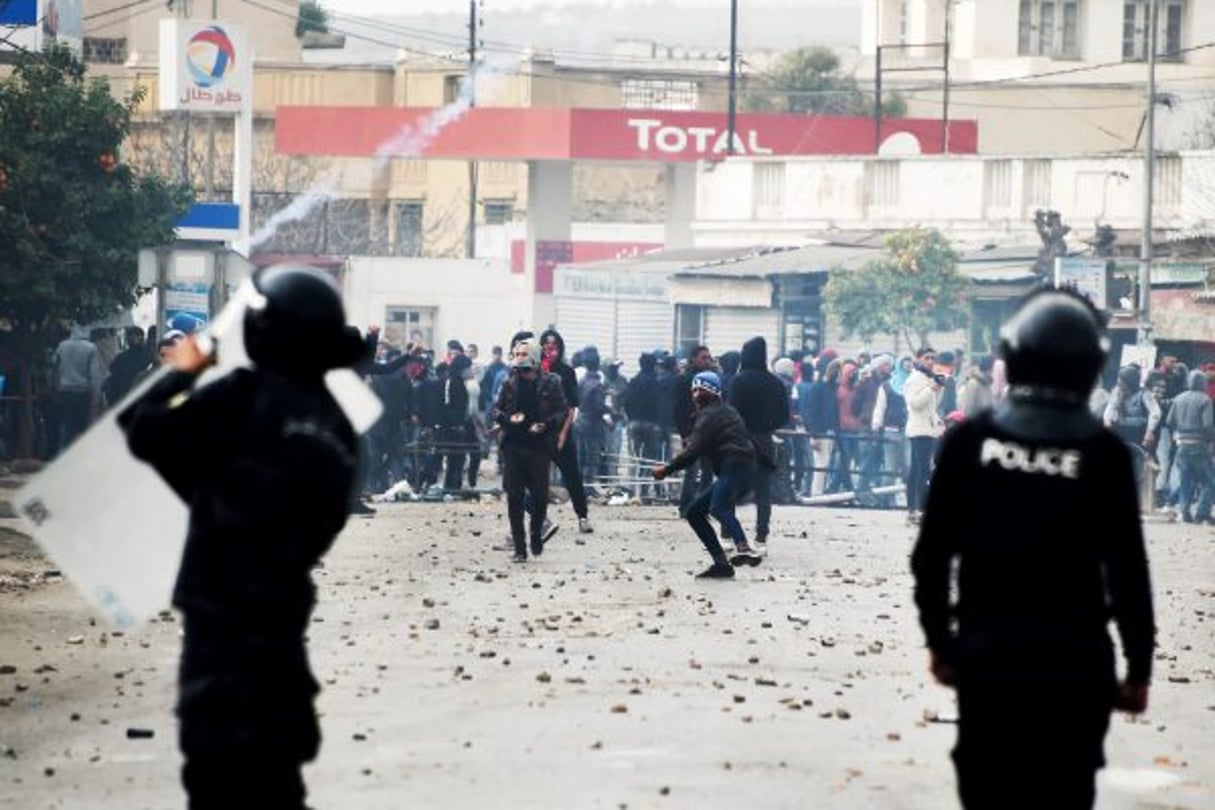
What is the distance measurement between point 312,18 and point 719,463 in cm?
7985

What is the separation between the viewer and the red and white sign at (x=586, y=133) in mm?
61156

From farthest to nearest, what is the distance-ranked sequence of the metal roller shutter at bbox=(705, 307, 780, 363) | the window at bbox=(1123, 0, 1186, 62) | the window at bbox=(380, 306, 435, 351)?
the window at bbox=(1123, 0, 1186, 62)
the window at bbox=(380, 306, 435, 351)
the metal roller shutter at bbox=(705, 307, 780, 363)

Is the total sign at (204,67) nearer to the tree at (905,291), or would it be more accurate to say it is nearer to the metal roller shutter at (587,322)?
the tree at (905,291)

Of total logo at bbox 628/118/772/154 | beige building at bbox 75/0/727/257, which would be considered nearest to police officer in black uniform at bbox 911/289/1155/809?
total logo at bbox 628/118/772/154

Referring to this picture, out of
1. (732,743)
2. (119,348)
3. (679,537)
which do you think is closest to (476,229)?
(119,348)

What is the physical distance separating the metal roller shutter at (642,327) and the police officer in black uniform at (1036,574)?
4734cm

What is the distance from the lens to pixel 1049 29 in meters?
90.1

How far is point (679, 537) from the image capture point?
24.1 metres

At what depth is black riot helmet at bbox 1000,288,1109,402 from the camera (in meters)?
6.50

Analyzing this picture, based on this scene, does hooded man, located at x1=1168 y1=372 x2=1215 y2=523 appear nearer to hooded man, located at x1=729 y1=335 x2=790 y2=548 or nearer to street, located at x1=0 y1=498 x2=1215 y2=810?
hooded man, located at x1=729 y1=335 x2=790 y2=548

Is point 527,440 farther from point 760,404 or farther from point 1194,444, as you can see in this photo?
point 1194,444

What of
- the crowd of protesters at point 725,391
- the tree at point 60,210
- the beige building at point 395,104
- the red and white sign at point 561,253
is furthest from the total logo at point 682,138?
the tree at point 60,210

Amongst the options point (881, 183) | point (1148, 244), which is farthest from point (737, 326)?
point (1148, 244)

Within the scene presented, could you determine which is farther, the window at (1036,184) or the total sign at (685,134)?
the total sign at (685,134)
